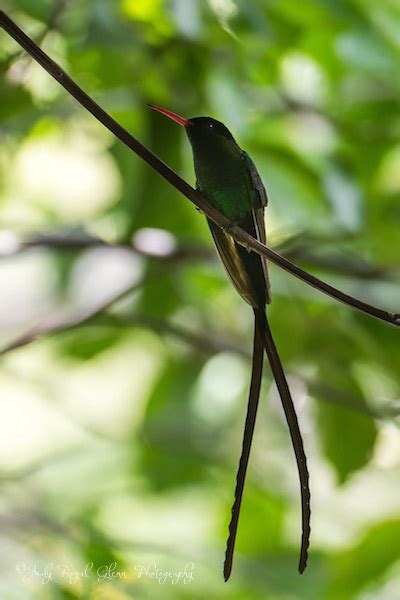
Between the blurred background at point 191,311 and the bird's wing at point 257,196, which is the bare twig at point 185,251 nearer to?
the blurred background at point 191,311

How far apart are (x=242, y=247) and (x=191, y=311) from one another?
4.41ft

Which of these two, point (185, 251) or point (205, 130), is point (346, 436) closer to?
point (185, 251)

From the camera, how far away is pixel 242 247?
101cm

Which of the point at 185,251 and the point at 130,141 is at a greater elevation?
the point at 185,251

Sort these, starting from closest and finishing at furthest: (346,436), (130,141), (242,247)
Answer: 1. (130,141)
2. (242,247)
3. (346,436)

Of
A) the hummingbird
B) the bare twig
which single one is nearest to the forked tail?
the hummingbird

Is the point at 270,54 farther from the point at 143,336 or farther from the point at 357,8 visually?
the point at 143,336

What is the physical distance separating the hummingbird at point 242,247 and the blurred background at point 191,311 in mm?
398

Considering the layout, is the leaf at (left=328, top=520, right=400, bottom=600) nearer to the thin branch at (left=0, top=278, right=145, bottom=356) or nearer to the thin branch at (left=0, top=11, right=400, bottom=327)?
the thin branch at (left=0, top=278, right=145, bottom=356)

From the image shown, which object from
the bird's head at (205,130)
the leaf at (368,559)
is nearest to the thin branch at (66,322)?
the bird's head at (205,130)

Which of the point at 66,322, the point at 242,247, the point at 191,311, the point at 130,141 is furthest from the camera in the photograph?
the point at 191,311

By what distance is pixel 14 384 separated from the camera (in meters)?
2.61

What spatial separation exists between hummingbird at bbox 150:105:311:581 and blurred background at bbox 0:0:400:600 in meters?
0.40

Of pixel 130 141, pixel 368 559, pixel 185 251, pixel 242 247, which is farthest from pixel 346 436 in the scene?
pixel 130 141
